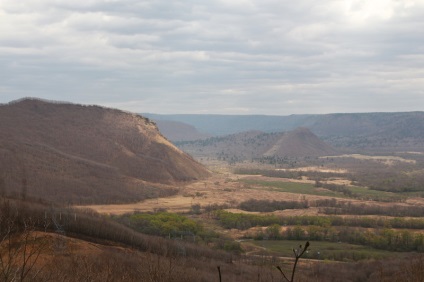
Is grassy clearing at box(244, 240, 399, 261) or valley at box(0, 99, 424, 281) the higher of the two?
valley at box(0, 99, 424, 281)

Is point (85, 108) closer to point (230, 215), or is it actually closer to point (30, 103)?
point (30, 103)

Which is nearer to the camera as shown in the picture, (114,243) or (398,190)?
(114,243)

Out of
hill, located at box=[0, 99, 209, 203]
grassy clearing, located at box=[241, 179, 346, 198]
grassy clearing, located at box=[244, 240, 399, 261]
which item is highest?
hill, located at box=[0, 99, 209, 203]

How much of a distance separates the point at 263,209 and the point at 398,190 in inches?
2297

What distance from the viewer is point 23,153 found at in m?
124

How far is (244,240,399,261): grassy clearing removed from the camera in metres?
72.5

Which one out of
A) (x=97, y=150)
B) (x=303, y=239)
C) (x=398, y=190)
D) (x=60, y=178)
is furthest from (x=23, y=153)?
(x=398, y=190)

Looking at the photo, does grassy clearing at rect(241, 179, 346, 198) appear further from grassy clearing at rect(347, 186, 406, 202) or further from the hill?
the hill

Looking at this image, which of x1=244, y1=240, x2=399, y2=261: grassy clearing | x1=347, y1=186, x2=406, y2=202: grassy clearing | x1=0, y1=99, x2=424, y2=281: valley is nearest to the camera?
x1=0, y1=99, x2=424, y2=281: valley

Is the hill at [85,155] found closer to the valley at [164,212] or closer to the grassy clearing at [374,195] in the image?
the valley at [164,212]

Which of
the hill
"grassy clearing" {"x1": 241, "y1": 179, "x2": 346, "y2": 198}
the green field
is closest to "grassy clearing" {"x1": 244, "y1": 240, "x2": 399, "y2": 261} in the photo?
the hill

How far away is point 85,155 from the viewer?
14925cm

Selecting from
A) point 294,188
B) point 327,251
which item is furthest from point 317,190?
point 327,251

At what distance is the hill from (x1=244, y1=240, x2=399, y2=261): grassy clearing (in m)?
42.0
